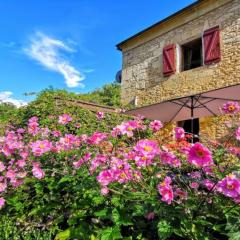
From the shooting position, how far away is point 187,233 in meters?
1.88

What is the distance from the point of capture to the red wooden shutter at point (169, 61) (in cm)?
1177

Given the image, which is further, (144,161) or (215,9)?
(215,9)

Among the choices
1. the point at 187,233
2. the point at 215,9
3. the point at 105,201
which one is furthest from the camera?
the point at 215,9

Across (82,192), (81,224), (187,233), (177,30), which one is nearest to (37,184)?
(82,192)

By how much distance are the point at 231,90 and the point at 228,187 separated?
503cm

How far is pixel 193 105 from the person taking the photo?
738cm

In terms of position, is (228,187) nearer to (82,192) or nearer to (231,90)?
(82,192)

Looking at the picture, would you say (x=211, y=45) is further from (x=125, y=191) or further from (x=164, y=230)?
(x=164, y=230)

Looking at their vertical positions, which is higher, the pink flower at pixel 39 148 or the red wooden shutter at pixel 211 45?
the red wooden shutter at pixel 211 45

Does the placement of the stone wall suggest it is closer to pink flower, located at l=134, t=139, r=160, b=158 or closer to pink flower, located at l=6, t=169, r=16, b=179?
pink flower, located at l=6, t=169, r=16, b=179

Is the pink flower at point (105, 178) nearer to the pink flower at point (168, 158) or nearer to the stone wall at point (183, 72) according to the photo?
the pink flower at point (168, 158)

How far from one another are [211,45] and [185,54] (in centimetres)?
170

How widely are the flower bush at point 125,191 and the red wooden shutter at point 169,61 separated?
28.4 ft

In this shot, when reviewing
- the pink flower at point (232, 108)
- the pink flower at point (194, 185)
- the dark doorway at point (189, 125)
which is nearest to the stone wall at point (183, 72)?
the dark doorway at point (189, 125)
